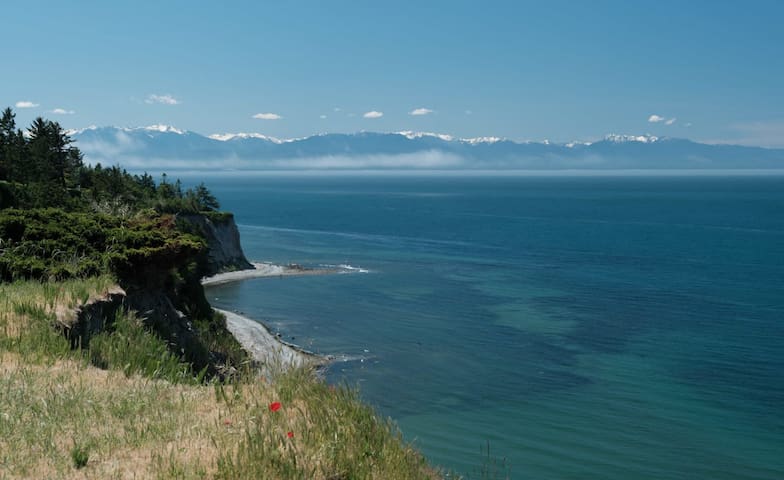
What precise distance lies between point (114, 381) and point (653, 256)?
90.2m

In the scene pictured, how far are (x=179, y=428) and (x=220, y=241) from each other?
253ft

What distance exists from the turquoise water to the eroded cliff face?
25.5 feet

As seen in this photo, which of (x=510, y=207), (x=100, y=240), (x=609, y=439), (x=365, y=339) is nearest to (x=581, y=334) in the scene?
(x=365, y=339)

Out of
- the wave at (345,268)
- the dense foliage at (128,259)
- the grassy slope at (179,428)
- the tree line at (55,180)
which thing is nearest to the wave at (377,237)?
the wave at (345,268)

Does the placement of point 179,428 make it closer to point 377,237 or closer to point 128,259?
point 128,259

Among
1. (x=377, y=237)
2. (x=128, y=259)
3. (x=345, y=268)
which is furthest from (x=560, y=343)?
(x=377, y=237)

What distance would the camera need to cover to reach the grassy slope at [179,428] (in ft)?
26.5

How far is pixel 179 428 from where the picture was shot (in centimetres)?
929

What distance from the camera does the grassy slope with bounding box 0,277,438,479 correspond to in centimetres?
807

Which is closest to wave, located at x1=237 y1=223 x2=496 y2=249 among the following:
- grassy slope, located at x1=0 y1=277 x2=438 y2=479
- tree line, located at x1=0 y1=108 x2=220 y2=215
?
tree line, located at x1=0 y1=108 x2=220 y2=215

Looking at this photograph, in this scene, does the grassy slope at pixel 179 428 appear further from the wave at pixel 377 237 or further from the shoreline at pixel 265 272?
the wave at pixel 377 237

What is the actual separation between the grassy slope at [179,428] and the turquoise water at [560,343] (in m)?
3.66

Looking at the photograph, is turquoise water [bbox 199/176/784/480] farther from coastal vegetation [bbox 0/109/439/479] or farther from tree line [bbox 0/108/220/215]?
tree line [bbox 0/108/220/215]

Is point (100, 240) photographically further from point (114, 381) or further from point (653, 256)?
point (653, 256)
